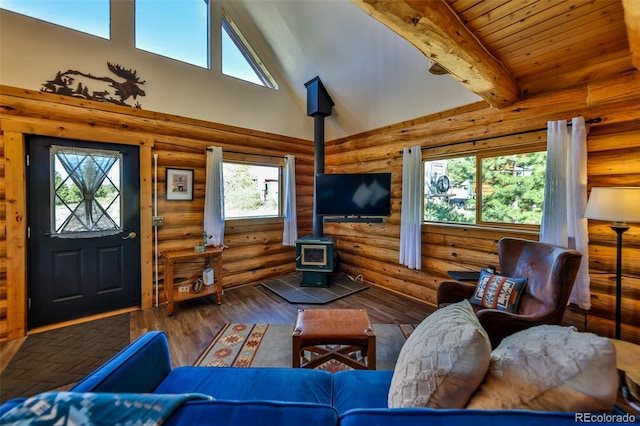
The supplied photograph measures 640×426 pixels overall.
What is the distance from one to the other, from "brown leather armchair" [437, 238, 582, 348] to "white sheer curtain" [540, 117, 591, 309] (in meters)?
0.40

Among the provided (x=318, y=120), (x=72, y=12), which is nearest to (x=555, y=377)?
(x=318, y=120)

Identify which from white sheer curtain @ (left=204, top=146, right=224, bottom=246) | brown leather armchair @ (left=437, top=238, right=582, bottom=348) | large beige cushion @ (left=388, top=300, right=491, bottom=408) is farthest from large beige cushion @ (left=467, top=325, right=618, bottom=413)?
white sheer curtain @ (left=204, top=146, right=224, bottom=246)

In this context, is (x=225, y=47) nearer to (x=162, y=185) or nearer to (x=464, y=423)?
(x=162, y=185)

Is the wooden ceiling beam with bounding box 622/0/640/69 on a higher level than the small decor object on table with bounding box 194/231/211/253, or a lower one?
higher

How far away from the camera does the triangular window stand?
408cm

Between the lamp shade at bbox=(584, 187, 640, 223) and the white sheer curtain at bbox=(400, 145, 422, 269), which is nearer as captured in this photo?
the lamp shade at bbox=(584, 187, 640, 223)

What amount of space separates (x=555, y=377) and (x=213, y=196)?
3874 millimetres

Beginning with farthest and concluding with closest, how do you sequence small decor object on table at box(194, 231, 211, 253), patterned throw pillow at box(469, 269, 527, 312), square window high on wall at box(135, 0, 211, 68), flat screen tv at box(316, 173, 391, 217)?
flat screen tv at box(316, 173, 391, 217) → small decor object on table at box(194, 231, 211, 253) → square window high on wall at box(135, 0, 211, 68) → patterned throw pillow at box(469, 269, 527, 312)

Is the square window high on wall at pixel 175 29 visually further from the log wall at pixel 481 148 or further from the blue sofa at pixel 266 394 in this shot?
the blue sofa at pixel 266 394

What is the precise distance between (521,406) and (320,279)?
343 cm

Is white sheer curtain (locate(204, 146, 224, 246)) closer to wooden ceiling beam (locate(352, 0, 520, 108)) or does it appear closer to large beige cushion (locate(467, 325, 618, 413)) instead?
wooden ceiling beam (locate(352, 0, 520, 108))

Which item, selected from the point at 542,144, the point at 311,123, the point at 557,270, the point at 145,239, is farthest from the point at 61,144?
the point at 542,144

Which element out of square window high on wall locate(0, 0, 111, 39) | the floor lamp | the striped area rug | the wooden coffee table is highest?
square window high on wall locate(0, 0, 111, 39)

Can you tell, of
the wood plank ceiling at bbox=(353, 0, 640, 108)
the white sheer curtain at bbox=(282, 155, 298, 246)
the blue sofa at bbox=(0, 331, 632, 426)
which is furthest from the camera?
the white sheer curtain at bbox=(282, 155, 298, 246)
